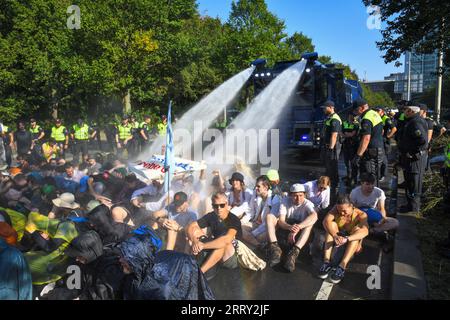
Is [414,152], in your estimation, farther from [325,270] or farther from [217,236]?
[217,236]

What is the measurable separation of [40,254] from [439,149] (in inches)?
409

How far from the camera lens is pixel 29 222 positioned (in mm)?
4359

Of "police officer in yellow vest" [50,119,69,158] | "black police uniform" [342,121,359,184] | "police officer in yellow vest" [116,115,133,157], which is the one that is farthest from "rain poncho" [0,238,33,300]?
"police officer in yellow vest" [50,119,69,158]

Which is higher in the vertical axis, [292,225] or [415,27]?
[415,27]

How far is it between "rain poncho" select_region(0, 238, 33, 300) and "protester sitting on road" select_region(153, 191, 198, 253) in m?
1.65

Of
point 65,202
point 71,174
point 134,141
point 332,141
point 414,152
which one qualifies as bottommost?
point 65,202

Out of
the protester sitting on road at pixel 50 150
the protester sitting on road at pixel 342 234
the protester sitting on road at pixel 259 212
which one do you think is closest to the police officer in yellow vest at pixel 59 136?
the protester sitting on road at pixel 50 150

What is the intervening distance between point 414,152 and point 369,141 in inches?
39.1

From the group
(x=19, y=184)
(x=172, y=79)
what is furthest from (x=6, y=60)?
(x=19, y=184)

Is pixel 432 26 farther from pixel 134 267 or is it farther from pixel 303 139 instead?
pixel 134 267

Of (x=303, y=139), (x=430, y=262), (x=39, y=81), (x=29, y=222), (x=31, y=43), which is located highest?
(x=31, y=43)

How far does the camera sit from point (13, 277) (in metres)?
2.93

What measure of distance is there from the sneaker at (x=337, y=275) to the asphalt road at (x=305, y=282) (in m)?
0.05

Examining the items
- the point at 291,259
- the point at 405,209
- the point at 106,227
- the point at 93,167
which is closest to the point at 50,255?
the point at 106,227
